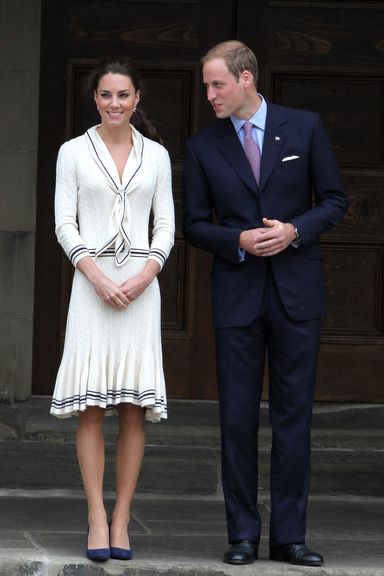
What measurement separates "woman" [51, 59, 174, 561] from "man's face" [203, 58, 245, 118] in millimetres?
325

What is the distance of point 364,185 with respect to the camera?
8992 millimetres

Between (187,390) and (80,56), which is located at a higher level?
(80,56)

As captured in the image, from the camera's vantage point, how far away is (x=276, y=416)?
6426 millimetres

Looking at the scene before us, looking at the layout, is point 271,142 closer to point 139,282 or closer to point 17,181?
point 139,282

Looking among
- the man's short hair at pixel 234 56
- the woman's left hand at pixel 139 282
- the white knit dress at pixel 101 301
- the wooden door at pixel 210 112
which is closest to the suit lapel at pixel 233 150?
the man's short hair at pixel 234 56

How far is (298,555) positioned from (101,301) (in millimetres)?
1342

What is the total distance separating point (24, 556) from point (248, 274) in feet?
4.98

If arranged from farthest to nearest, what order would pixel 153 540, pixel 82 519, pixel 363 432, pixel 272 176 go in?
pixel 363 432 → pixel 82 519 → pixel 153 540 → pixel 272 176

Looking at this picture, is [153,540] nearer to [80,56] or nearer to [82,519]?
[82,519]

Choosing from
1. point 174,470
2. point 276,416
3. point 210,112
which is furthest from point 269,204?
point 210,112

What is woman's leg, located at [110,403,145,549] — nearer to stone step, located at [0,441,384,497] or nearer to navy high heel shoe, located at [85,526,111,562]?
navy high heel shoe, located at [85,526,111,562]

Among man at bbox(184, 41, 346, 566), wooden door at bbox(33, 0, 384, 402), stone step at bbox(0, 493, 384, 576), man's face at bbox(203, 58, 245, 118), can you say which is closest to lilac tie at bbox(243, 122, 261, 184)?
man at bbox(184, 41, 346, 566)

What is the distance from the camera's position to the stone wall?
880cm

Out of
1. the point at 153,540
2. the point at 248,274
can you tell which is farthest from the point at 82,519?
the point at 248,274
